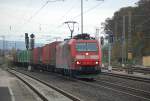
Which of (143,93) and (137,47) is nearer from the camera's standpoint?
(143,93)

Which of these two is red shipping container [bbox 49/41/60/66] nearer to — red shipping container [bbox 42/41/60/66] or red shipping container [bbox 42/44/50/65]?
red shipping container [bbox 42/41/60/66]

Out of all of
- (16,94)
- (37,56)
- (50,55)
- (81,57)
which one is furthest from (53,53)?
(16,94)

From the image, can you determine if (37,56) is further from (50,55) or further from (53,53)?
(53,53)

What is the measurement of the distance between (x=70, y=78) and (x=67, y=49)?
2.57 metres

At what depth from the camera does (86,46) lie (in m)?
32.7

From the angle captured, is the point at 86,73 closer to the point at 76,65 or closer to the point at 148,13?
the point at 76,65

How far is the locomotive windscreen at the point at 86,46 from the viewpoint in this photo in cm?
3247

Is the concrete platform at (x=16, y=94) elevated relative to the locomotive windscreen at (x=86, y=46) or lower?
lower

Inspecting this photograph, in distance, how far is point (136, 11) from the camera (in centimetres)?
9781

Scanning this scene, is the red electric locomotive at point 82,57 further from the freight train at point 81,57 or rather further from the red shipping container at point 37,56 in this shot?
the red shipping container at point 37,56

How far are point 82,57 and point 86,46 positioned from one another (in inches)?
50.3

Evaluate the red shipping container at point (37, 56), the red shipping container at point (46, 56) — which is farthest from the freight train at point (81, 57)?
the red shipping container at point (37, 56)

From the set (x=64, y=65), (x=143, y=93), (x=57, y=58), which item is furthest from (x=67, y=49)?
(x=143, y=93)

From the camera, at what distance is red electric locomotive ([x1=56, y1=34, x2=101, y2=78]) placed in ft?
103
